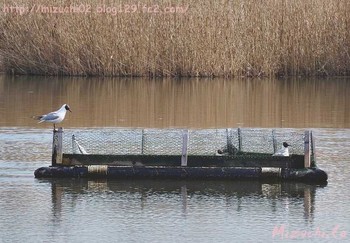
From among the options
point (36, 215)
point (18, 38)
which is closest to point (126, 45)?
point (18, 38)

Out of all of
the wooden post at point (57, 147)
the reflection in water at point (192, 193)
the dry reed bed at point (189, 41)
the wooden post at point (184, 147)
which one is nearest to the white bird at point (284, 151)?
the reflection in water at point (192, 193)

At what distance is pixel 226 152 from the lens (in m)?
13.9

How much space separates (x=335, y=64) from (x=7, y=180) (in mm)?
16049

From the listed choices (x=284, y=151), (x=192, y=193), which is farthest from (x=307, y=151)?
(x=192, y=193)

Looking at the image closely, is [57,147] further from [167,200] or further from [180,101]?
[180,101]

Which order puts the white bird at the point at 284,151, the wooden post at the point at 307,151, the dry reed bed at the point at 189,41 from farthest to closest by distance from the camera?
the dry reed bed at the point at 189,41
the white bird at the point at 284,151
the wooden post at the point at 307,151

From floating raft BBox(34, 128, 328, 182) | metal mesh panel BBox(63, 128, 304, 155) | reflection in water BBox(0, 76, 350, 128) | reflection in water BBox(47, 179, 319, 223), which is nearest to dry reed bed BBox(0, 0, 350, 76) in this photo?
reflection in water BBox(0, 76, 350, 128)

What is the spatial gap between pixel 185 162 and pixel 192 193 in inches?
33.7

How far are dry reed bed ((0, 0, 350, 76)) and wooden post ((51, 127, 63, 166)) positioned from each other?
13849 millimetres

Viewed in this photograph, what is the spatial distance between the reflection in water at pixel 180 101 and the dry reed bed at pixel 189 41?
2.34ft

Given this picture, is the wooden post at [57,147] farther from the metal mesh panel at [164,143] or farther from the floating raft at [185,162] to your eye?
the metal mesh panel at [164,143]

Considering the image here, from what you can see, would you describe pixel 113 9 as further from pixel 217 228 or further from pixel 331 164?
pixel 217 228

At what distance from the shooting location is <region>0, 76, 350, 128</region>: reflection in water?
19.0 meters

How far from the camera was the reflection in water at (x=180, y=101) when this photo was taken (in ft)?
62.4
